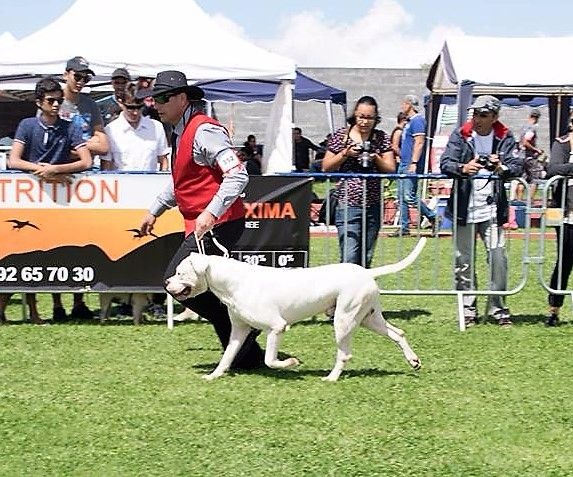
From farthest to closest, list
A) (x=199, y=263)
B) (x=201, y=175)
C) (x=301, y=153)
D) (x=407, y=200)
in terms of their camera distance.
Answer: (x=301, y=153) < (x=407, y=200) < (x=201, y=175) < (x=199, y=263)

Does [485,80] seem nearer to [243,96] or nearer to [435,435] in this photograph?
[243,96]

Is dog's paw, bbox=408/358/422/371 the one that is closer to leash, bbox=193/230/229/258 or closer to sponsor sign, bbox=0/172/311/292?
leash, bbox=193/230/229/258

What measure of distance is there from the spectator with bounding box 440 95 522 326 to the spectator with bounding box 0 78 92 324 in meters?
3.02

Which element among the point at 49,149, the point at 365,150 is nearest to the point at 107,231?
the point at 49,149

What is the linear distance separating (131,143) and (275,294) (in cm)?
354

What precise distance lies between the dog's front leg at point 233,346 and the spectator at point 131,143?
10.4ft

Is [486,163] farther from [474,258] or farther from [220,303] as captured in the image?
[220,303]

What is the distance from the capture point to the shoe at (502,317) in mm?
10070

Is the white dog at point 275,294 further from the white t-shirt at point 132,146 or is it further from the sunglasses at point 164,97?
the white t-shirt at point 132,146

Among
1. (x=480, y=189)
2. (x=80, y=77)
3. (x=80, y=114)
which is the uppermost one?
(x=80, y=77)

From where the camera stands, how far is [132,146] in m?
10.4

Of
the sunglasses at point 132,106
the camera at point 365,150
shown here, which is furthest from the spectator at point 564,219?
the sunglasses at point 132,106

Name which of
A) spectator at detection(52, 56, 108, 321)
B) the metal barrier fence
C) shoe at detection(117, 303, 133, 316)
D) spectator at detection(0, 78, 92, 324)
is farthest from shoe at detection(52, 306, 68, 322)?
the metal barrier fence

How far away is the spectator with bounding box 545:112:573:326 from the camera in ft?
32.2
